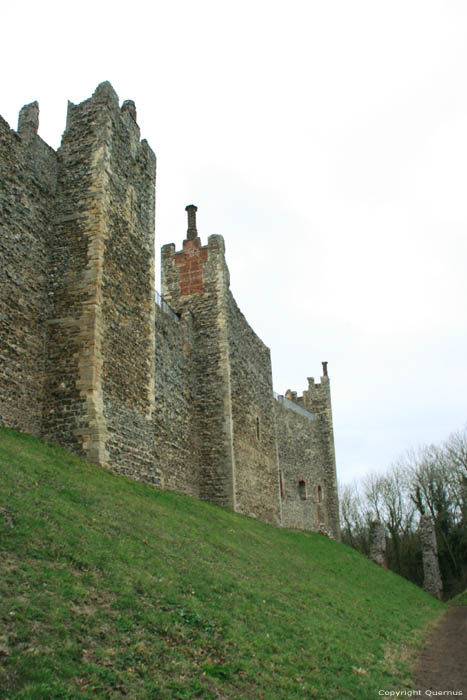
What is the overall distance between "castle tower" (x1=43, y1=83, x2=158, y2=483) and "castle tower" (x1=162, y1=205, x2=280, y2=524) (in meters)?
5.71

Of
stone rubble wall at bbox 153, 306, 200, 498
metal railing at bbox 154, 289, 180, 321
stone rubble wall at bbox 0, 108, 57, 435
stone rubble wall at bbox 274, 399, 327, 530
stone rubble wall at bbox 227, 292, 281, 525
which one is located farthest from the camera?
stone rubble wall at bbox 274, 399, 327, 530

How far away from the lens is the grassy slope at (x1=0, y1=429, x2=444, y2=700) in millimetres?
5176

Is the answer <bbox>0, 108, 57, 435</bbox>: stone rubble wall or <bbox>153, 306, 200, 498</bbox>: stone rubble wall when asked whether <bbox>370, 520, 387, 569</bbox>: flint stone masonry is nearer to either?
<bbox>153, 306, 200, 498</bbox>: stone rubble wall

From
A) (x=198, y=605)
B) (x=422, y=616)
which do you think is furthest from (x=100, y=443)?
(x=422, y=616)

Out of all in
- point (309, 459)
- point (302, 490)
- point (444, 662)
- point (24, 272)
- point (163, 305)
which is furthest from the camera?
point (309, 459)

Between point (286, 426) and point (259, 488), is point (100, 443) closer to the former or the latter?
point (259, 488)

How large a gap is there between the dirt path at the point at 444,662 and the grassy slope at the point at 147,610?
330 millimetres

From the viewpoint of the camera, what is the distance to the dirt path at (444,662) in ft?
26.6

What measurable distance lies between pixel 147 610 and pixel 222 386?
15.2 m

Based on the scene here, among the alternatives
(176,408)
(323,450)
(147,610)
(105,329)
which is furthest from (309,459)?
(147,610)
